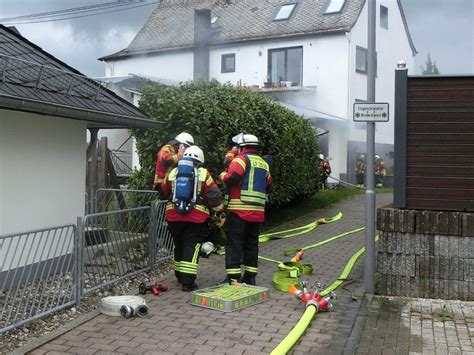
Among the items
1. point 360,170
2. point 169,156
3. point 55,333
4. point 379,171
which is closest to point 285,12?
point 360,170

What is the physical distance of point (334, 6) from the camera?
76.7 feet

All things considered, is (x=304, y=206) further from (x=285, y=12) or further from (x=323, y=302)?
(x=285, y=12)

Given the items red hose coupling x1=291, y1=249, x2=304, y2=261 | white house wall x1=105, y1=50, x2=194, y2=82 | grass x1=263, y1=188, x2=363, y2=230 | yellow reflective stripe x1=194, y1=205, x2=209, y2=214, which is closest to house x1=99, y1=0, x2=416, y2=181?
white house wall x1=105, y1=50, x2=194, y2=82

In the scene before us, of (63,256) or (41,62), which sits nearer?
(63,256)

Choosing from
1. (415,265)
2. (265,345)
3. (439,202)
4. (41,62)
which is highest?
(41,62)

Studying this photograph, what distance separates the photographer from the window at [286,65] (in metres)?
23.7

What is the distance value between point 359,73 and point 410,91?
17.3 metres

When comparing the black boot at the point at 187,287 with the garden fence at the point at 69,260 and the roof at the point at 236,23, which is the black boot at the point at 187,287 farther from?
the roof at the point at 236,23

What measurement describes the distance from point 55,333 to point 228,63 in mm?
21256

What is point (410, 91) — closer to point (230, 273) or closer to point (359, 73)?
point (230, 273)

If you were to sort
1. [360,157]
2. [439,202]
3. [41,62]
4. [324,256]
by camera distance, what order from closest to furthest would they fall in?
1. [439,202]
2. [41,62]
3. [324,256]
4. [360,157]

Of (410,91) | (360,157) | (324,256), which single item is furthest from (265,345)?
(360,157)

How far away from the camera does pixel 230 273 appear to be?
6.32 meters

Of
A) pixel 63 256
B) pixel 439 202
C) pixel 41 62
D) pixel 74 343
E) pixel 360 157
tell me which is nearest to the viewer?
pixel 74 343
